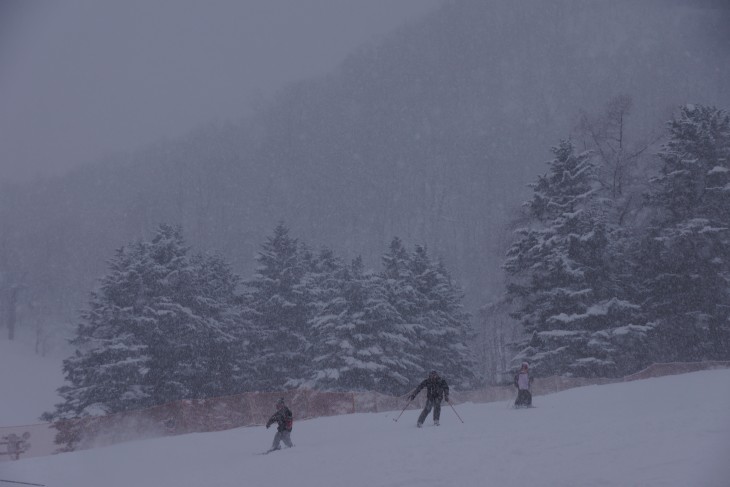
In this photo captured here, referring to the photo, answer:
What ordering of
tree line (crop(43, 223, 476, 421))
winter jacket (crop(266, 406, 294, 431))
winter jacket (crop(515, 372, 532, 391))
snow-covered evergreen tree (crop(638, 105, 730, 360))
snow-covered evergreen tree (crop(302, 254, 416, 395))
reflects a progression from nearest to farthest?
winter jacket (crop(266, 406, 294, 431)) → winter jacket (crop(515, 372, 532, 391)) → snow-covered evergreen tree (crop(638, 105, 730, 360)) → tree line (crop(43, 223, 476, 421)) → snow-covered evergreen tree (crop(302, 254, 416, 395))

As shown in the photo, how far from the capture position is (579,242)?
1385 inches

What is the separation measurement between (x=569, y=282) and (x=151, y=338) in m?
24.9

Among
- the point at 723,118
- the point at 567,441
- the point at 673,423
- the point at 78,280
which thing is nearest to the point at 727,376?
the point at 673,423

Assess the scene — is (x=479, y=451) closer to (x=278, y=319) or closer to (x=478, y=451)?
(x=478, y=451)

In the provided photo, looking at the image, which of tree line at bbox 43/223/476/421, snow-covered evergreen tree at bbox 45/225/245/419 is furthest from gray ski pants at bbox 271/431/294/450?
snow-covered evergreen tree at bbox 45/225/245/419

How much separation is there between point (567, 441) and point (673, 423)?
2989 mm

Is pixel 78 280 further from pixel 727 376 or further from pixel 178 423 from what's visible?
pixel 727 376

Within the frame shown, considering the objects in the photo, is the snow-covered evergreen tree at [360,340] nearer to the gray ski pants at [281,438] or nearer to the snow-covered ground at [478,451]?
the snow-covered ground at [478,451]

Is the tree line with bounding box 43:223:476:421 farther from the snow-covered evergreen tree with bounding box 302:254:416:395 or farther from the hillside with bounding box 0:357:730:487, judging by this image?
the hillside with bounding box 0:357:730:487

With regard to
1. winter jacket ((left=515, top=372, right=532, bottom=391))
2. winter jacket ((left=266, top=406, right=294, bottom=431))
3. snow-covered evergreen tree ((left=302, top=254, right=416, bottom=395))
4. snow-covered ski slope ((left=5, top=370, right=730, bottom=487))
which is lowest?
snow-covered ski slope ((left=5, top=370, right=730, bottom=487))

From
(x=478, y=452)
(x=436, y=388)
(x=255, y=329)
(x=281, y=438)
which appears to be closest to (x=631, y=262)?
(x=436, y=388)

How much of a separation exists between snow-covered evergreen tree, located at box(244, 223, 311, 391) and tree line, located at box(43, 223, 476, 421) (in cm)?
8

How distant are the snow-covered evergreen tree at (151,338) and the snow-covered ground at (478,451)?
12475 millimetres

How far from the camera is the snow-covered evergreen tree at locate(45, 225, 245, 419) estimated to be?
3594 cm
